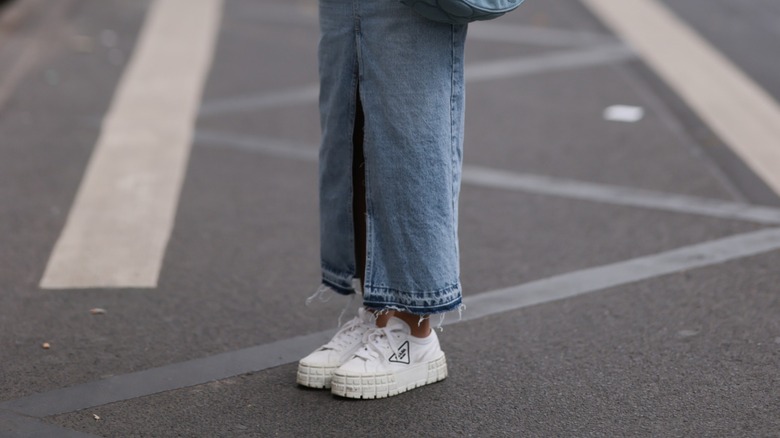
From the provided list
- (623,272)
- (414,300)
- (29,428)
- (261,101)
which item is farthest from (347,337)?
(261,101)

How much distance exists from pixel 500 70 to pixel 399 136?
4.30 meters

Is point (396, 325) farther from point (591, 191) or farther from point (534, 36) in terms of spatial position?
point (534, 36)

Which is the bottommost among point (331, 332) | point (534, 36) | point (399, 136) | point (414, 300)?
point (534, 36)

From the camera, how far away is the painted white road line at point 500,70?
6355 millimetres

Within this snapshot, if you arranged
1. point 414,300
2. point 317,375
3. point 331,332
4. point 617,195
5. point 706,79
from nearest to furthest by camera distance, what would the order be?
1. point 414,300
2. point 317,375
3. point 331,332
4. point 617,195
5. point 706,79

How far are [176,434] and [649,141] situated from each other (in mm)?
3451

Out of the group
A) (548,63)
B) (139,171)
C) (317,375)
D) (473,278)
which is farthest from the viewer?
(548,63)

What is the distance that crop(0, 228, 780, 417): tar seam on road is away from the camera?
10.1 ft

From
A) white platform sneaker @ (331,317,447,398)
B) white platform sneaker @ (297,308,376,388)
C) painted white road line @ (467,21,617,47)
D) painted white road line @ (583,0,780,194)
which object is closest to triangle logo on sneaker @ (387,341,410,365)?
white platform sneaker @ (331,317,447,398)

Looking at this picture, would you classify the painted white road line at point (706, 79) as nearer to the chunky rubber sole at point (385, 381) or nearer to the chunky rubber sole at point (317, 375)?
the chunky rubber sole at point (385, 381)

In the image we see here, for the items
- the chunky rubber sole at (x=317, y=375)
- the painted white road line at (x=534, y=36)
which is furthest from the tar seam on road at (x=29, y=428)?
the painted white road line at (x=534, y=36)

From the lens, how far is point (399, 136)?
9.75ft

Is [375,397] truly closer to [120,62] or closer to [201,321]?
[201,321]

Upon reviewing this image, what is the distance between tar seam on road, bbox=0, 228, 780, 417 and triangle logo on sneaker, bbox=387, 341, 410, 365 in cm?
37
